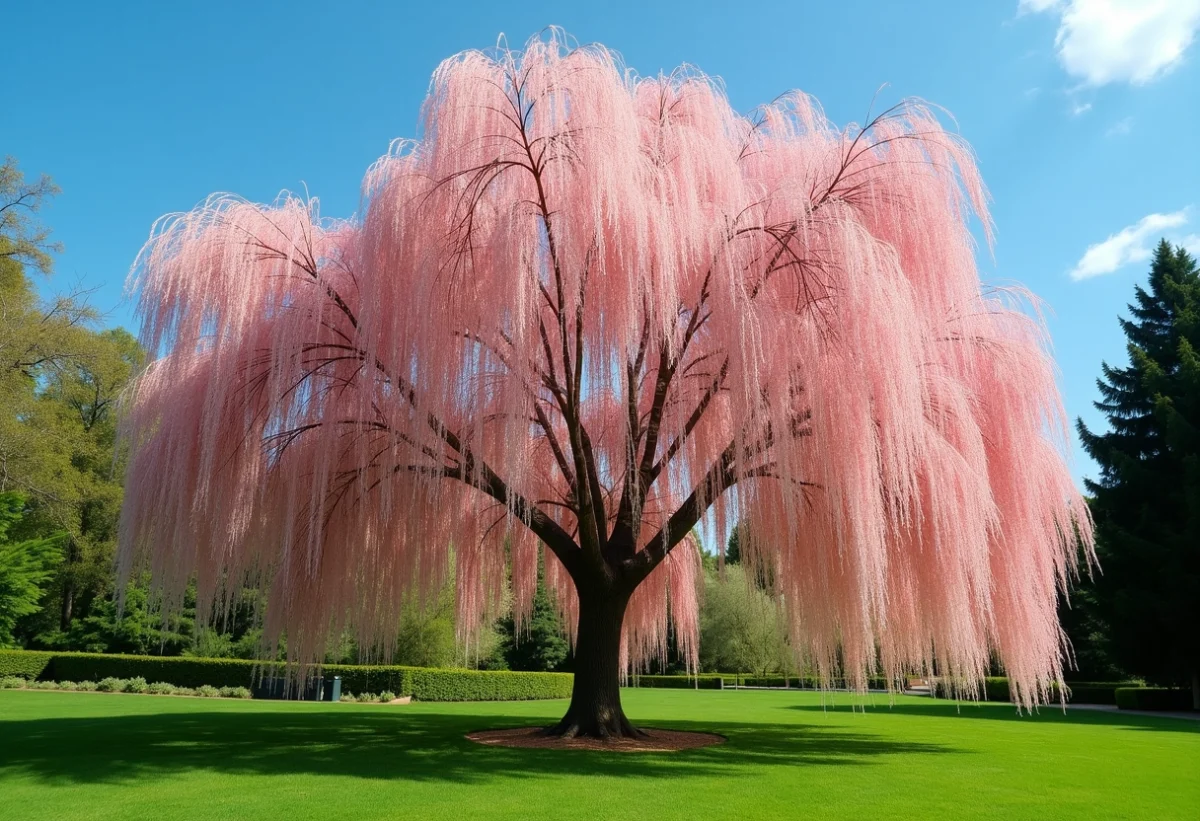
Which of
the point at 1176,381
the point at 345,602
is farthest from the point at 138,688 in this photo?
the point at 1176,381

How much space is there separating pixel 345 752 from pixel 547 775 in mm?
3161

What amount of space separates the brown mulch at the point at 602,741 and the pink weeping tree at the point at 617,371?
1.51ft

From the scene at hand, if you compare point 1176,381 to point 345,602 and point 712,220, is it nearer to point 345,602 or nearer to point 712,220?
point 712,220

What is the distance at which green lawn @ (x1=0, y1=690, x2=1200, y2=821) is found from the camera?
627cm

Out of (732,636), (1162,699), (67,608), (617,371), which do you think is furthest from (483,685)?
(67,608)

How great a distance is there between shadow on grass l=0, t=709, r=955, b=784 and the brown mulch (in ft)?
0.96

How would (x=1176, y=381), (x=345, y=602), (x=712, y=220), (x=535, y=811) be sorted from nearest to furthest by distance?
(x=535, y=811), (x=712, y=220), (x=345, y=602), (x=1176, y=381)

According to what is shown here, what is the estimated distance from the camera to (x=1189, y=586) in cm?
2447

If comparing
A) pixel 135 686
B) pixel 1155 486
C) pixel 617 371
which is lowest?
pixel 135 686

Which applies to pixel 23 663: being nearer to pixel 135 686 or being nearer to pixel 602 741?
pixel 135 686

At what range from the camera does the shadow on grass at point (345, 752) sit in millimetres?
7984

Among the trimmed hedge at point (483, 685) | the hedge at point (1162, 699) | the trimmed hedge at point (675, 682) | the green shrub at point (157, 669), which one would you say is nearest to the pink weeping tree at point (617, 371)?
the trimmed hedge at point (483, 685)

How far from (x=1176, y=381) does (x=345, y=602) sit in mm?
28575

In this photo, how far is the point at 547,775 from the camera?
25.3 ft
